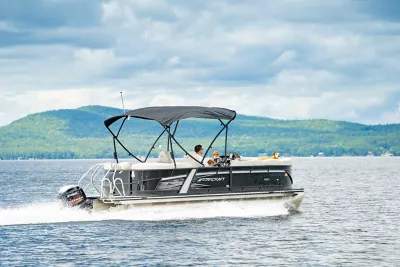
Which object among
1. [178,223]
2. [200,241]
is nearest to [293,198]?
[178,223]

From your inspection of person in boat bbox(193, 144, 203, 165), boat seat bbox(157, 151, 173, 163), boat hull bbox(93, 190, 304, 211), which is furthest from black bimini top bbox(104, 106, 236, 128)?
boat hull bbox(93, 190, 304, 211)

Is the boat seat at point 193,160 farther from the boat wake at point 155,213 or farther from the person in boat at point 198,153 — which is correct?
the boat wake at point 155,213

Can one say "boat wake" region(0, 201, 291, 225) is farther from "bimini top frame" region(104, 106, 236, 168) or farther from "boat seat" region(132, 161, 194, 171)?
"bimini top frame" region(104, 106, 236, 168)

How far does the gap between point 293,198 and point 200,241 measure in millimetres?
7336

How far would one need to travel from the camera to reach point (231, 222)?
97.3ft

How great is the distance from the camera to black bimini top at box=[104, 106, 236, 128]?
1122 inches

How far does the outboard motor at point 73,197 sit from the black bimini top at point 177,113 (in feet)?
10.9

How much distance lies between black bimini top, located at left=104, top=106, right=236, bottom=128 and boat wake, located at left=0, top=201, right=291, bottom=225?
11.0ft

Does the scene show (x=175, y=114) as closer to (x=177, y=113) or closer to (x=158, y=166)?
(x=177, y=113)

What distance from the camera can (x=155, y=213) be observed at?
29016mm

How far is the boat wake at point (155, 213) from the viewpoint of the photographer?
94.5 ft

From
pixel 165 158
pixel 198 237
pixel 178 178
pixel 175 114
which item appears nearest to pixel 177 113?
pixel 175 114

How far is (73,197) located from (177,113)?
519 cm

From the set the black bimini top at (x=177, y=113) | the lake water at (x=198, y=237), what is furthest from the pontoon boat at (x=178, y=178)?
the lake water at (x=198, y=237)
